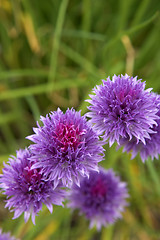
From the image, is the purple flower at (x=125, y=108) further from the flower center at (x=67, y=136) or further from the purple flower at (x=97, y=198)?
the purple flower at (x=97, y=198)

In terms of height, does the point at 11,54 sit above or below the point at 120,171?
above

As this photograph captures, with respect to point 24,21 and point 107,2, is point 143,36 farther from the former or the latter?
point 24,21

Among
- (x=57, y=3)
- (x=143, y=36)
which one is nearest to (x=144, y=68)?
(x=143, y=36)

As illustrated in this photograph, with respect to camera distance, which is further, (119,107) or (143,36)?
(143,36)

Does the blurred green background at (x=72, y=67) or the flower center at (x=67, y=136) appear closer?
the flower center at (x=67, y=136)

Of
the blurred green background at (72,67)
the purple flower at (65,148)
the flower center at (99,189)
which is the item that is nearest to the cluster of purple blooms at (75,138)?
the purple flower at (65,148)

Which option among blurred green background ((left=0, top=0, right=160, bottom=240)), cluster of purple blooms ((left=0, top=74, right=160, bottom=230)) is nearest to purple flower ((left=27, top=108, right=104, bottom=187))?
cluster of purple blooms ((left=0, top=74, right=160, bottom=230))

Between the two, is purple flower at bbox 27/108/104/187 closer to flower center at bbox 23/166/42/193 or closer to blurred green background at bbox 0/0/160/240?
flower center at bbox 23/166/42/193
